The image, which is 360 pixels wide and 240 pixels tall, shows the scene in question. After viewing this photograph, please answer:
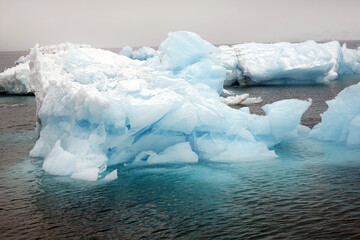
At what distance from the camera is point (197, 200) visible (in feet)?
38.0

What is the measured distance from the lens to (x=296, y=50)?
1565 inches

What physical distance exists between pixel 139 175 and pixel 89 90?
3614 millimetres

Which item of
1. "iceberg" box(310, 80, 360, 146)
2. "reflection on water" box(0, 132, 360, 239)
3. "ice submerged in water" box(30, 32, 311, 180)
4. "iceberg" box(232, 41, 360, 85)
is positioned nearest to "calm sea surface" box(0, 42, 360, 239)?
"reflection on water" box(0, 132, 360, 239)

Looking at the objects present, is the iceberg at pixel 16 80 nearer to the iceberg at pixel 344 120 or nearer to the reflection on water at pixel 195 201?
the reflection on water at pixel 195 201

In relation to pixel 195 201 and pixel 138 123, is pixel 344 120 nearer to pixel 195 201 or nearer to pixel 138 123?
pixel 138 123

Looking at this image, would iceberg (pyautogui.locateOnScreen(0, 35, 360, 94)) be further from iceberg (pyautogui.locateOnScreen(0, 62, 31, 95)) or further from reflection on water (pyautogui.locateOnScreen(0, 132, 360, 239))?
reflection on water (pyautogui.locateOnScreen(0, 132, 360, 239))

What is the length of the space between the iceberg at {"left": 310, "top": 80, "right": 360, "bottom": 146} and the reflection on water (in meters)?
1.24

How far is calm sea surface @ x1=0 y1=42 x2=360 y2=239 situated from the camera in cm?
969

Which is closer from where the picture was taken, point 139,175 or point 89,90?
point 139,175

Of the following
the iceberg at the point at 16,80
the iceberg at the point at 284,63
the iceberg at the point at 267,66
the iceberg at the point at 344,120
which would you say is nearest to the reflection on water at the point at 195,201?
the iceberg at the point at 344,120

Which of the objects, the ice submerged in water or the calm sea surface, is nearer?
the calm sea surface

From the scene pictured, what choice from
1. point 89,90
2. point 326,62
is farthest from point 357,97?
point 326,62

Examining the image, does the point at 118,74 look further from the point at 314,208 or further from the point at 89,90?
the point at 314,208

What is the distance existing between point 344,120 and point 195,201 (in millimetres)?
8820
